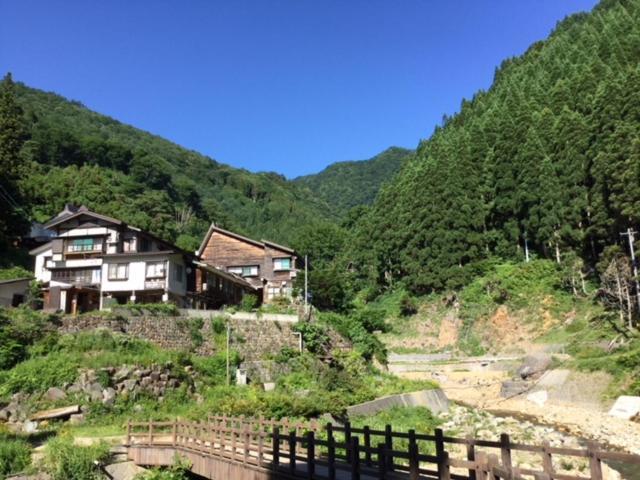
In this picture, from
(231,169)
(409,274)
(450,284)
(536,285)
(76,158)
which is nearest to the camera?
(536,285)

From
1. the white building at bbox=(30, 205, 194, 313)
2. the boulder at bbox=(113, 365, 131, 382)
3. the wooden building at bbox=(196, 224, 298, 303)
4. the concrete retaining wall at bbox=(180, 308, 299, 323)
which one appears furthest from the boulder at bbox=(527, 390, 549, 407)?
the white building at bbox=(30, 205, 194, 313)

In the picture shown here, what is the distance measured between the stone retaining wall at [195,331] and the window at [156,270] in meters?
7.72

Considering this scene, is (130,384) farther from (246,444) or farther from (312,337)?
(312,337)

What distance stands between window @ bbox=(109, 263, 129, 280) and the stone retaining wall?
9654 mm

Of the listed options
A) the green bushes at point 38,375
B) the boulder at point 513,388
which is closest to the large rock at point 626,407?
the boulder at point 513,388

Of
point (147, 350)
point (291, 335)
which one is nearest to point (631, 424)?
point (291, 335)

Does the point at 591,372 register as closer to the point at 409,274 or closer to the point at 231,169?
the point at 409,274

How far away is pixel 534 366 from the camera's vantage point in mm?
36719

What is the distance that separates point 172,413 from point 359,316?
65.0 ft

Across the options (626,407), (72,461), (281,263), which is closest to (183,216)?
(281,263)

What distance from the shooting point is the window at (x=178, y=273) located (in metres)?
36.7

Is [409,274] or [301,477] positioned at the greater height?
[409,274]

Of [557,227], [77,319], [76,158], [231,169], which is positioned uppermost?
[231,169]

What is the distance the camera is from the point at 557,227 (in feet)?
174
